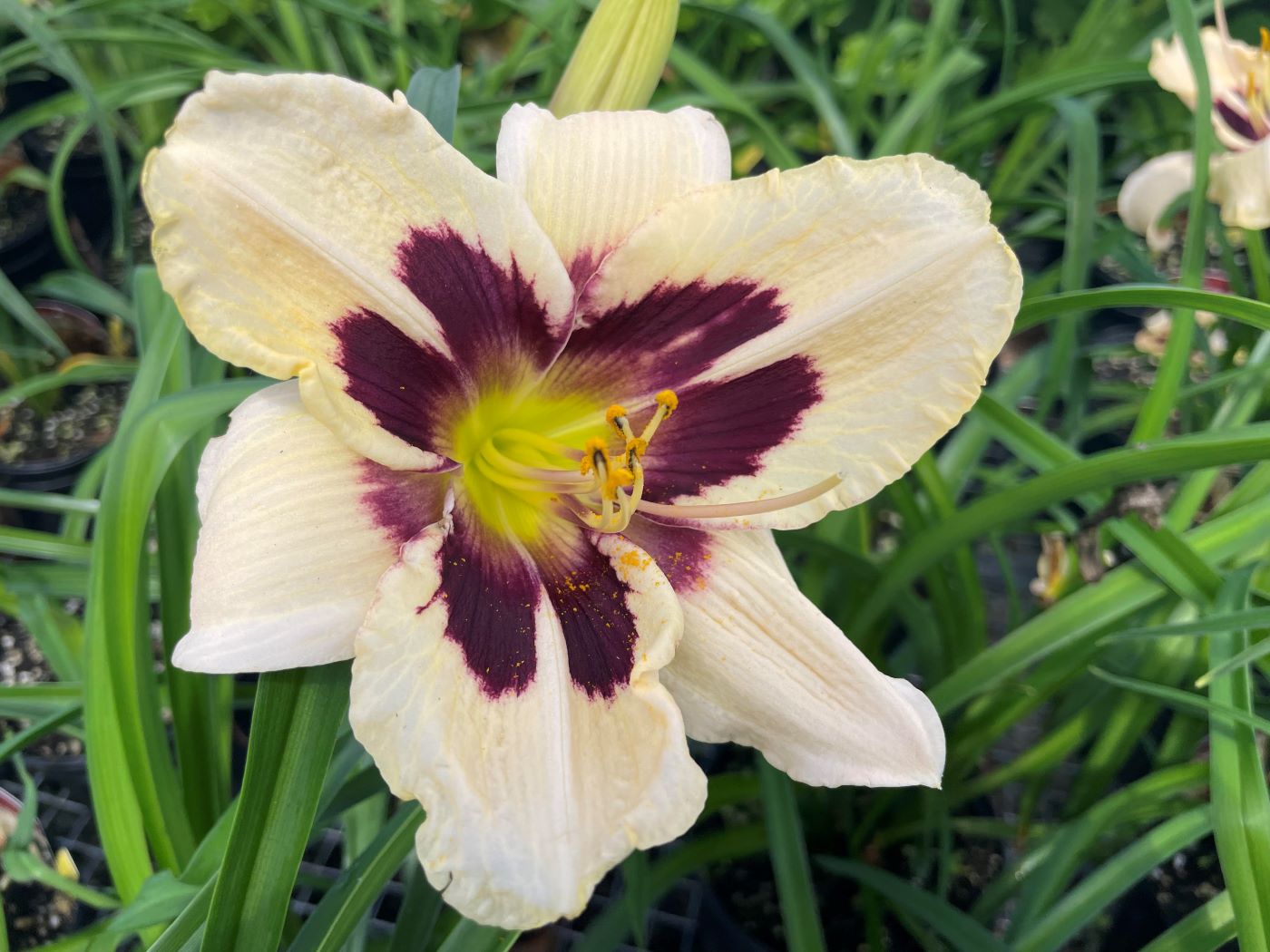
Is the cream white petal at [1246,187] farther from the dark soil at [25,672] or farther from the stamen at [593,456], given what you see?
the dark soil at [25,672]

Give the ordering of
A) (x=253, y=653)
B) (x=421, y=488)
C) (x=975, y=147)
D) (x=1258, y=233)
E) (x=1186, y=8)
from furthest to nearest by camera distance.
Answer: (x=975, y=147) < (x=1258, y=233) < (x=1186, y=8) < (x=421, y=488) < (x=253, y=653)

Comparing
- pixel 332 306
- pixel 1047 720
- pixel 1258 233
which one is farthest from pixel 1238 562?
pixel 332 306

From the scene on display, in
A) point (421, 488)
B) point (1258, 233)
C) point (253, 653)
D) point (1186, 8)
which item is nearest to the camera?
point (253, 653)

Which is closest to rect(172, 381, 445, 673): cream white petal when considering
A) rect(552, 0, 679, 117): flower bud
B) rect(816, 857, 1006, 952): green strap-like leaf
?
rect(552, 0, 679, 117): flower bud

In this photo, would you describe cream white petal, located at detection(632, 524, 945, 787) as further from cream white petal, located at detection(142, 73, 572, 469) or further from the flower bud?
the flower bud

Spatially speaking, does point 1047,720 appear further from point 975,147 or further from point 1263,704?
point 975,147

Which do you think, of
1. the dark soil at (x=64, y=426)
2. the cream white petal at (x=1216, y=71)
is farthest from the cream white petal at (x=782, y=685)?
the dark soil at (x=64, y=426)
